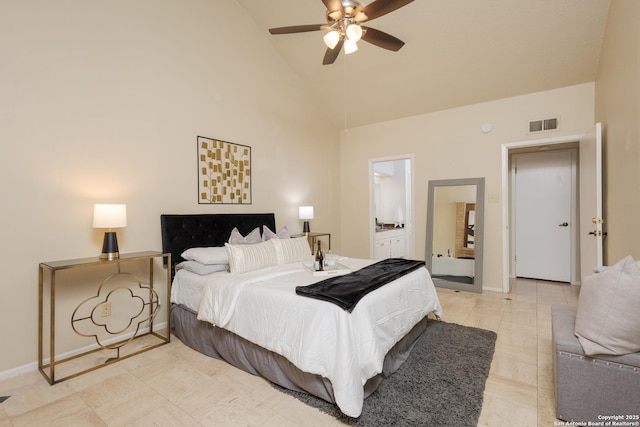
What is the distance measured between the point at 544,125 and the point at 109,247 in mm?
5146

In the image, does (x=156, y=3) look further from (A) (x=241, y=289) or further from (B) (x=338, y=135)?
(B) (x=338, y=135)

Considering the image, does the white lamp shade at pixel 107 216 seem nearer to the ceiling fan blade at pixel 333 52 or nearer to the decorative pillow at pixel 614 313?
the ceiling fan blade at pixel 333 52

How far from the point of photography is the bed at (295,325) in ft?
5.81

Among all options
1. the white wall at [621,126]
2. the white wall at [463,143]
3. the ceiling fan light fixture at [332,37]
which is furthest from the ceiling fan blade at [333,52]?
the white wall at [463,143]

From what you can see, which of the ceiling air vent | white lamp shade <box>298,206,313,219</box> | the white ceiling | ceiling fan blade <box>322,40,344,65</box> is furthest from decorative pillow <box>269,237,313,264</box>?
the ceiling air vent

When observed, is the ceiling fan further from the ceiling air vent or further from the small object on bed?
the ceiling air vent

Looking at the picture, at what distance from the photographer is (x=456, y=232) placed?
4.67m

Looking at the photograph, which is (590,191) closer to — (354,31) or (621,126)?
(621,126)

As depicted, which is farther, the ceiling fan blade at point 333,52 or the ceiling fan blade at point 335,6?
the ceiling fan blade at point 333,52

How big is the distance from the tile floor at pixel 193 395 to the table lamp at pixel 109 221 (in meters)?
0.90

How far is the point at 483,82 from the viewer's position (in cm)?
405

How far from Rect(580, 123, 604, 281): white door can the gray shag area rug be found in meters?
1.50

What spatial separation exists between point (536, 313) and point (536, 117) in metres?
2.54

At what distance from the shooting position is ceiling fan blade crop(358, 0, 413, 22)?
7.38 ft
